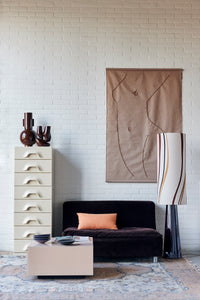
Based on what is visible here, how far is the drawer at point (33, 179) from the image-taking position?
18.1 ft

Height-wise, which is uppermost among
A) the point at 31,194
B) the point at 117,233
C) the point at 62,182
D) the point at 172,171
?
the point at 172,171

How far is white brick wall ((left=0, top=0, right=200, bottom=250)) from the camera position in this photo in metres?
6.06

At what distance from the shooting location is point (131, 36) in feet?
20.3

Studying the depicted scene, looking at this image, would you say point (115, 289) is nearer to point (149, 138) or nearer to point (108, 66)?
point (149, 138)

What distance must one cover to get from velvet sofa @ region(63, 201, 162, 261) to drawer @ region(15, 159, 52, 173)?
0.63 meters

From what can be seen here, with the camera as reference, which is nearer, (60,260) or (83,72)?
(60,260)

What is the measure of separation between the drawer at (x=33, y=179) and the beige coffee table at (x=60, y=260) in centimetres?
128

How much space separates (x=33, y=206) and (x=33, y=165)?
1.75 feet

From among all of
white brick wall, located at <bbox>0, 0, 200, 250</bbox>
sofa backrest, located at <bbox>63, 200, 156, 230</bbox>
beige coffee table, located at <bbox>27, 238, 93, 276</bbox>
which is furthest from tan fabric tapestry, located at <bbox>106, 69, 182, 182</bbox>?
beige coffee table, located at <bbox>27, 238, 93, 276</bbox>

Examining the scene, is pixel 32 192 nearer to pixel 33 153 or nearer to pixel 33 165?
pixel 33 165

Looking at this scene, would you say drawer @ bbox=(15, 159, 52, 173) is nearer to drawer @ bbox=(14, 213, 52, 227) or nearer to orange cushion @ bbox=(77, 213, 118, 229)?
drawer @ bbox=(14, 213, 52, 227)

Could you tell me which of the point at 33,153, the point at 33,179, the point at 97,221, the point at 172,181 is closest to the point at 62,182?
the point at 33,179

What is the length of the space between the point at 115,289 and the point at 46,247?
2.82 ft

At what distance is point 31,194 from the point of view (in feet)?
18.2
